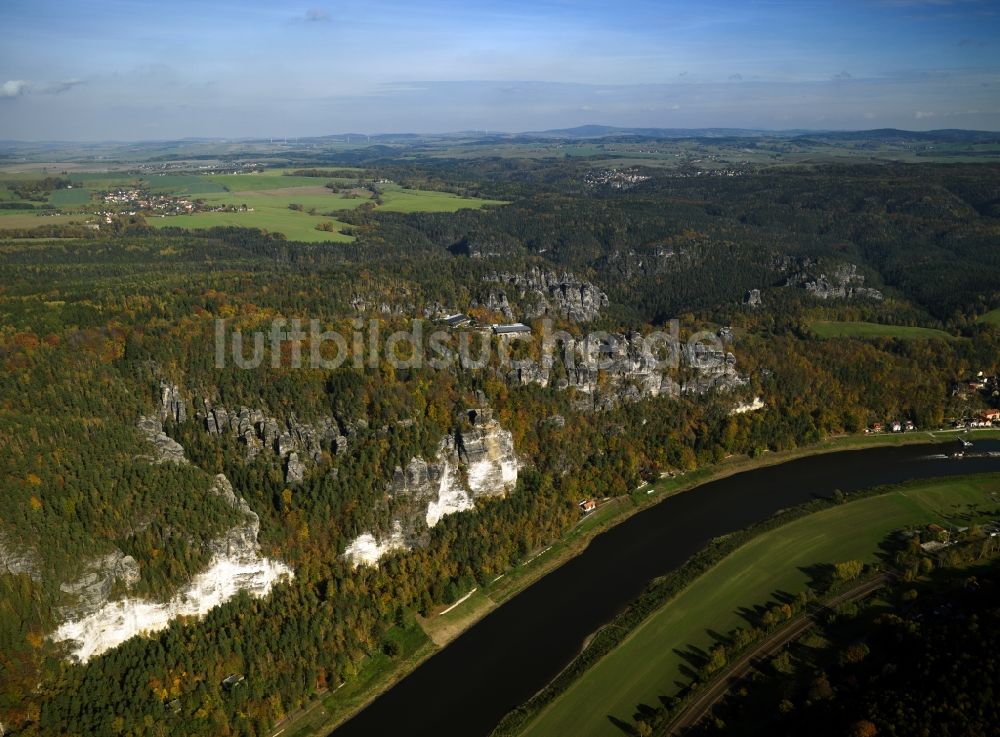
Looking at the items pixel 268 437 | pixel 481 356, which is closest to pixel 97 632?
pixel 268 437

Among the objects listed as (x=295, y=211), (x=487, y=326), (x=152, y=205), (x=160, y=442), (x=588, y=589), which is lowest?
(x=588, y=589)

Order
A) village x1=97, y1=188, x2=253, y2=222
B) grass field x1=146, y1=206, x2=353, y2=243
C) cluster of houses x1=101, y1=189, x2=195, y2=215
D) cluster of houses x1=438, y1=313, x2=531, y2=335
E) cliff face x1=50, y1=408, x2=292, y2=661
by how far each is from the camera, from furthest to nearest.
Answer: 1. cluster of houses x1=101, y1=189, x2=195, y2=215
2. village x1=97, y1=188, x2=253, y2=222
3. grass field x1=146, y1=206, x2=353, y2=243
4. cluster of houses x1=438, y1=313, x2=531, y2=335
5. cliff face x1=50, y1=408, x2=292, y2=661

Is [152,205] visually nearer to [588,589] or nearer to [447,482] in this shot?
[447,482]

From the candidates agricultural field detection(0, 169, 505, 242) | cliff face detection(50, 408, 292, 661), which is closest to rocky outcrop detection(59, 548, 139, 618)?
cliff face detection(50, 408, 292, 661)

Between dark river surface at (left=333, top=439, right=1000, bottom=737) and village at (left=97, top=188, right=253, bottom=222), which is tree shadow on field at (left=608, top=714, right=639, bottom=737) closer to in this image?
dark river surface at (left=333, top=439, right=1000, bottom=737)

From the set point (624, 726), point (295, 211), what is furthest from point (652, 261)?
point (624, 726)

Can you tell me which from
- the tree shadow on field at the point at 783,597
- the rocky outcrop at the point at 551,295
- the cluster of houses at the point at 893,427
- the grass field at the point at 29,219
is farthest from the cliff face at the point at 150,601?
the grass field at the point at 29,219
